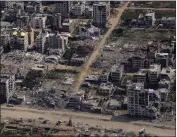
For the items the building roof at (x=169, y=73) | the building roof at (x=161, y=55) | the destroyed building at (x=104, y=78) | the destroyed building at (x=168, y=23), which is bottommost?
the destroyed building at (x=104, y=78)

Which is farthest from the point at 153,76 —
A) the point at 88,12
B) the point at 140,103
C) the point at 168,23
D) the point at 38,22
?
the point at 88,12

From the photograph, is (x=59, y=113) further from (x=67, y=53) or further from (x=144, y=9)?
(x=144, y=9)

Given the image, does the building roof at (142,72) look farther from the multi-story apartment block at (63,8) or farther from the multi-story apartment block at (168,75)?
the multi-story apartment block at (63,8)

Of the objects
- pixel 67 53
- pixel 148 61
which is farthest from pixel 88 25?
pixel 148 61

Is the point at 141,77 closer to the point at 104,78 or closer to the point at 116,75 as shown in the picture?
the point at 116,75

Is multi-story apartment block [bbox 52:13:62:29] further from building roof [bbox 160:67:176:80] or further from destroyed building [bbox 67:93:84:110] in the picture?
destroyed building [bbox 67:93:84:110]

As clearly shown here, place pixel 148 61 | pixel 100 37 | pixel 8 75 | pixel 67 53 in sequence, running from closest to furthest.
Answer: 1. pixel 8 75
2. pixel 148 61
3. pixel 67 53
4. pixel 100 37

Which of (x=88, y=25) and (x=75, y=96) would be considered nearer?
(x=75, y=96)

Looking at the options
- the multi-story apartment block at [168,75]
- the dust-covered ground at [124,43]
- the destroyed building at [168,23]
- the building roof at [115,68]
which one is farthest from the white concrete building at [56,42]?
the destroyed building at [168,23]
